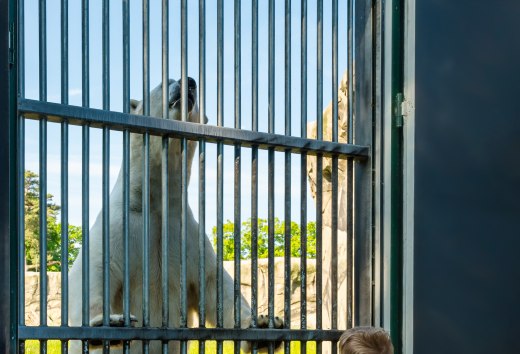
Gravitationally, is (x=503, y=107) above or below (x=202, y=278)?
above

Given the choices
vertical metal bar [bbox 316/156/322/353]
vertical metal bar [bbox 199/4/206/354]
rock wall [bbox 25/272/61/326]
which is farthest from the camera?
rock wall [bbox 25/272/61/326]

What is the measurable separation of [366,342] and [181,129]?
1.01 m

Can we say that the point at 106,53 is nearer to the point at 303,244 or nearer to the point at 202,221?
the point at 202,221

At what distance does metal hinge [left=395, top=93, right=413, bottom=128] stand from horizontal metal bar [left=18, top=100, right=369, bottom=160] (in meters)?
0.16

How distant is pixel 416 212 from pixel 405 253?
0.55ft

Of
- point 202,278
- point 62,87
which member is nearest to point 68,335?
point 202,278

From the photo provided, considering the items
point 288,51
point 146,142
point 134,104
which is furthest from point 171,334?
point 134,104

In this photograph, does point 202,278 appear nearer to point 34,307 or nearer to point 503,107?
point 503,107

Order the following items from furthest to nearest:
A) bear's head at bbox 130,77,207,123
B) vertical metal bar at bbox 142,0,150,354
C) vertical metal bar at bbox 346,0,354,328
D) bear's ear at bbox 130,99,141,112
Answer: bear's ear at bbox 130,99,141,112
bear's head at bbox 130,77,207,123
vertical metal bar at bbox 346,0,354,328
vertical metal bar at bbox 142,0,150,354

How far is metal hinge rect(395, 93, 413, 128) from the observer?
2.89m

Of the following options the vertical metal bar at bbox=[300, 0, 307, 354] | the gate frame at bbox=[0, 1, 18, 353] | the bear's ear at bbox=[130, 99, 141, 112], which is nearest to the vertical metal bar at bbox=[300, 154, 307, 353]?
the vertical metal bar at bbox=[300, 0, 307, 354]

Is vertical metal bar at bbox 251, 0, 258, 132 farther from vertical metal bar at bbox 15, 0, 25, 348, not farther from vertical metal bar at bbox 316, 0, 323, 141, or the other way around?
vertical metal bar at bbox 15, 0, 25, 348

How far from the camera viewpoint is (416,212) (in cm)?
280

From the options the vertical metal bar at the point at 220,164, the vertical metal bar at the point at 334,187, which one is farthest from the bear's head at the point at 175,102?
the vertical metal bar at the point at 334,187
